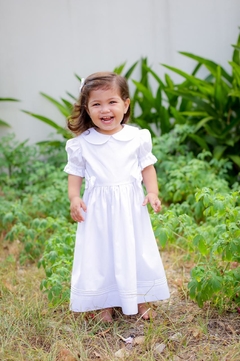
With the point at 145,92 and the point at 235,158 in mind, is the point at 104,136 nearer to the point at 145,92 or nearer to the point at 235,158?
the point at 235,158

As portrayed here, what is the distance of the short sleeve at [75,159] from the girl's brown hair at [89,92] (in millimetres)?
78

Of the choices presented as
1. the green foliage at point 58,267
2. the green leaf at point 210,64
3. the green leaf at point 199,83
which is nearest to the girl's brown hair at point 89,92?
the green foliage at point 58,267

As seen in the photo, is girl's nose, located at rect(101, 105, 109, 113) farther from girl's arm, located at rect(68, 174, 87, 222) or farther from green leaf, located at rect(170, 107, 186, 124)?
green leaf, located at rect(170, 107, 186, 124)

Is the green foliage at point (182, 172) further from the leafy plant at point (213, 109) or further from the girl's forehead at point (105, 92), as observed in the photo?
the girl's forehead at point (105, 92)

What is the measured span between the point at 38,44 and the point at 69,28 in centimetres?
33

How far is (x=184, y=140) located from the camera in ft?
15.7

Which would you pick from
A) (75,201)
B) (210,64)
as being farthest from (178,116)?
(75,201)

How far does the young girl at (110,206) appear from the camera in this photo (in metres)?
2.40

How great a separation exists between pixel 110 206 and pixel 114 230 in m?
0.11

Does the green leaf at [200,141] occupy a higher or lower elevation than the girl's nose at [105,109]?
lower

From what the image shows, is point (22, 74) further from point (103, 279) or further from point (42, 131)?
point (103, 279)

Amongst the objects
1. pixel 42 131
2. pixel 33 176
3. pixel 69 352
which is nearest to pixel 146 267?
pixel 69 352

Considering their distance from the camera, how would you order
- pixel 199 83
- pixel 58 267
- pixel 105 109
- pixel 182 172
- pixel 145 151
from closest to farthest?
pixel 105 109, pixel 145 151, pixel 58 267, pixel 182 172, pixel 199 83

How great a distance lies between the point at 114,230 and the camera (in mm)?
2398
